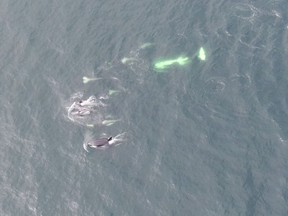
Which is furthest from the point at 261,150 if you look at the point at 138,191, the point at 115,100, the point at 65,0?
the point at 65,0

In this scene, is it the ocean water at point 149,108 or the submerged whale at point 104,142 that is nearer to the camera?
the ocean water at point 149,108

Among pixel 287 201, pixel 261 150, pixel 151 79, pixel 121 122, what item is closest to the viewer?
pixel 287 201

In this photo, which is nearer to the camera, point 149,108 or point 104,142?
point 104,142

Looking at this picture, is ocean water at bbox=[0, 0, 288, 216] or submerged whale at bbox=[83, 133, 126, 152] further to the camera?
submerged whale at bbox=[83, 133, 126, 152]

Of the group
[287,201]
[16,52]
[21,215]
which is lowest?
[287,201]

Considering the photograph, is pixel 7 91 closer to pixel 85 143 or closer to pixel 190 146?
pixel 85 143

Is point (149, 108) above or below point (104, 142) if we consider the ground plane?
below

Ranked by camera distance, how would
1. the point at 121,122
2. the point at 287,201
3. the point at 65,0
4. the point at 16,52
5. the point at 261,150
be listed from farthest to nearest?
1. the point at 65,0
2. the point at 16,52
3. the point at 121,122
4. the point at 261,150
5. the point at 287,201

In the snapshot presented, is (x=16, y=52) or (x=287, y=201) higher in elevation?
(x=16, y=52)
